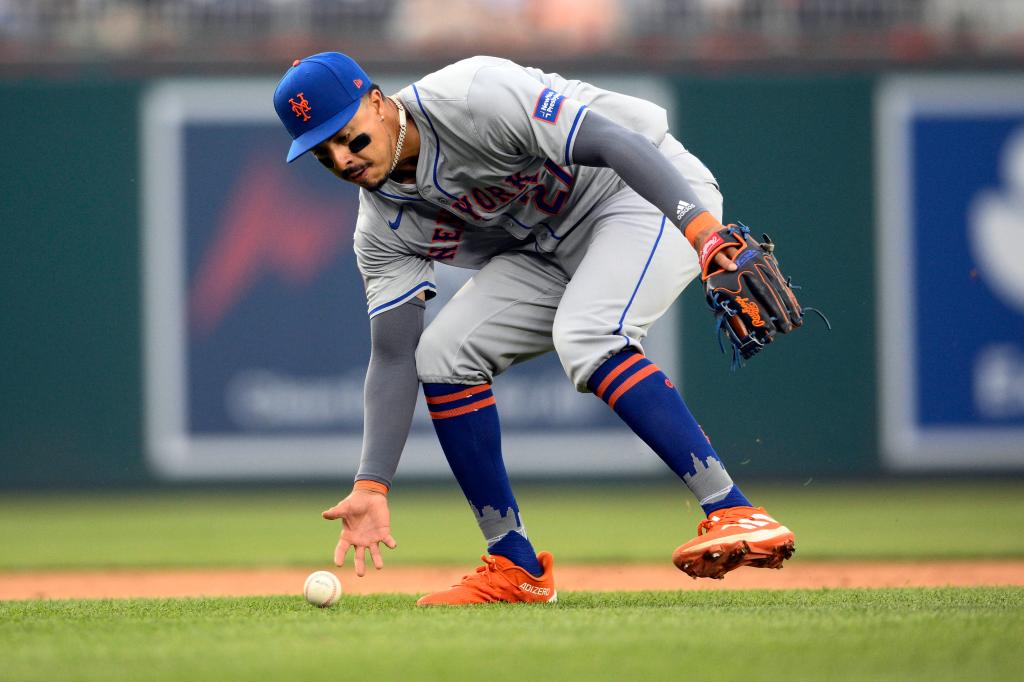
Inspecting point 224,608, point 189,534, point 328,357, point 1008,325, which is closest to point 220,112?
point 328,357

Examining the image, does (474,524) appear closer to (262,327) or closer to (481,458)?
(262,327)

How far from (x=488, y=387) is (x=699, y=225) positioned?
88cm

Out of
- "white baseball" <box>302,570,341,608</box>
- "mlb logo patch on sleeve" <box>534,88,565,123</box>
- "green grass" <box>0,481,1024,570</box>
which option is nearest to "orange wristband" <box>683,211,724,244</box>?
"mlb logo patch on sleeve" <box>534,88,565,123</box>

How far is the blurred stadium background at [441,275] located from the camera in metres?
9.14

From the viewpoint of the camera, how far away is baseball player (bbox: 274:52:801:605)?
3559mm

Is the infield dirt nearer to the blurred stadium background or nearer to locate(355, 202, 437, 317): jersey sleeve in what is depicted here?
locate(355, 202, 437, 317): jersey sleeve

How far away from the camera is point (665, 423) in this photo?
364cm

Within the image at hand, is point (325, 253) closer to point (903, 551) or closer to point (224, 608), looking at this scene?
point (903, 551)

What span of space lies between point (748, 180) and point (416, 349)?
5902mm

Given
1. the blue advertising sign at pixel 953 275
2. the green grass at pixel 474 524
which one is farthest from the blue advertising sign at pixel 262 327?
the blue advertising sign at pixel 953 275

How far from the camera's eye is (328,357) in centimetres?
932

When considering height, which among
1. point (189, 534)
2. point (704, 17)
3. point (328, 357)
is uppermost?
point (704, 17)

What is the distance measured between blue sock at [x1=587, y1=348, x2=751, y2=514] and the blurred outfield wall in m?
5.54

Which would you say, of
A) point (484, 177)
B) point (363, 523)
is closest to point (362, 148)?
point (484, 177)
